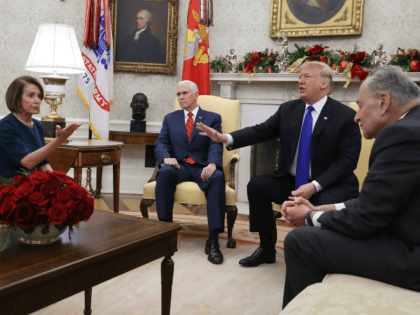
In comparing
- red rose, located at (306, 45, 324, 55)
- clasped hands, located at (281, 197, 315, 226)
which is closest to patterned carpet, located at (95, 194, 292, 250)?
clasped hands, located at (281, 197, 315, 226)

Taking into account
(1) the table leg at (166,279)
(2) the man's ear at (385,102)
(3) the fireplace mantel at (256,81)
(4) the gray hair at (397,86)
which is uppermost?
(3) the fireplace mantel at (256,81)

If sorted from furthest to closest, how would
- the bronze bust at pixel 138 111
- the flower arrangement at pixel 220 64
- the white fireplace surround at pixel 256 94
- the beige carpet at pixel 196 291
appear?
the bronze bust at pixel 138 111
the flower arrangement at pixel 220 64
the white fireplace surround at pixel 256 94
the beige carpet at pixel 196 291

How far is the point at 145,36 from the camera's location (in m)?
4.91

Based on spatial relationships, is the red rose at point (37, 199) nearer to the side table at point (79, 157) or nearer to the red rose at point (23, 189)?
the red rose at point (23, 189)

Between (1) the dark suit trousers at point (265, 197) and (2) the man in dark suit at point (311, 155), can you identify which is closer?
(2) the man in dark suit at point (311, 155)

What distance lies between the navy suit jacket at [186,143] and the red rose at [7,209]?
1833 mm

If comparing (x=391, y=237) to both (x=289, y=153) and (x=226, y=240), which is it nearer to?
(x=289, y=153)

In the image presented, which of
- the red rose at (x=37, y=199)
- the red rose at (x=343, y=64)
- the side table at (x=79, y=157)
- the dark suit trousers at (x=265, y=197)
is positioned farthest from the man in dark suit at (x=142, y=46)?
the red rose at (x=37, y=199)

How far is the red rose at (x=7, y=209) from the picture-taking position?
1308 millimetres

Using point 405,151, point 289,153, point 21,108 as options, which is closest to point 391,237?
point 405,151

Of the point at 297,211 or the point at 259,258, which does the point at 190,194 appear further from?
the point at 297,211

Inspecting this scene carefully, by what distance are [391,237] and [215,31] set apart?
13.3 feet

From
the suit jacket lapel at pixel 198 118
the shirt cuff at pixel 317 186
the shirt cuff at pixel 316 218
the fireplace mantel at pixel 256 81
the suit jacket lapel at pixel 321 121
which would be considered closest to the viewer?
the shirt cuff at pixel 316 218

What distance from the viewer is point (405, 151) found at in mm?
1284
